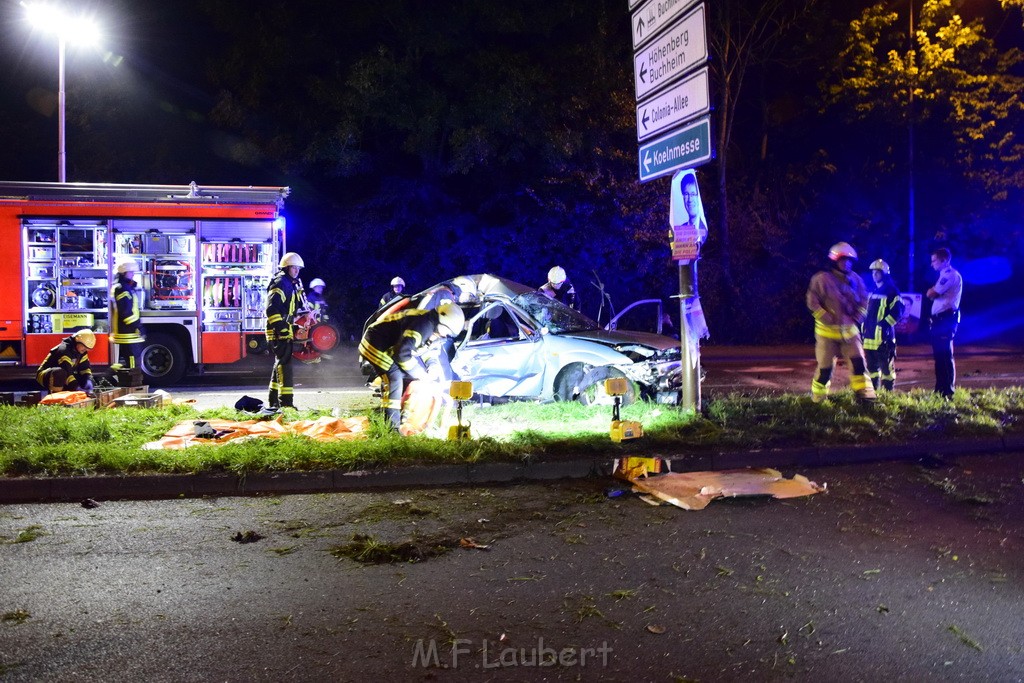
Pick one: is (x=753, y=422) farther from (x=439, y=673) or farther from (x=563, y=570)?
(x=439, y=673)

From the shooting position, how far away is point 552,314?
33.0 feet

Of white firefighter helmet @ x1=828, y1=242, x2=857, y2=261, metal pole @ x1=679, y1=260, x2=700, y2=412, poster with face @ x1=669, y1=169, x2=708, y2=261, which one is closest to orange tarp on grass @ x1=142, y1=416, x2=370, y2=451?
metal pole @ x1=679, y1=260, x2=700, y2=412

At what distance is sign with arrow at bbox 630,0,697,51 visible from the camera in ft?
26.6

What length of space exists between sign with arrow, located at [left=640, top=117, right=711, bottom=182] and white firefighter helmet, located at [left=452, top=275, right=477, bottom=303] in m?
2.33

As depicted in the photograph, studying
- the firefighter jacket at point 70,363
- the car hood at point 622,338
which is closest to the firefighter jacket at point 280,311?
the firefighter jacket at point 70,363

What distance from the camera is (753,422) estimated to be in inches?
334

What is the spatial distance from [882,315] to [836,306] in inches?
70.9

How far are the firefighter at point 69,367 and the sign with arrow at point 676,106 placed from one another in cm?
715

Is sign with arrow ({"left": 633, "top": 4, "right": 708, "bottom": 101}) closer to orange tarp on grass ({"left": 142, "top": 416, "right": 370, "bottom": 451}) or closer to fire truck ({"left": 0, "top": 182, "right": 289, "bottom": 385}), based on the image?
orange tarp on grass ({"left": 142, "top": 416, "right": 370, "bottom": 451})

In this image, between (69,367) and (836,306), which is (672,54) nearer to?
(836,306)

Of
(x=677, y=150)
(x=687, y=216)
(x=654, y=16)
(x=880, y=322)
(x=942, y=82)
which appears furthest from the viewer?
(x=942, y=82)

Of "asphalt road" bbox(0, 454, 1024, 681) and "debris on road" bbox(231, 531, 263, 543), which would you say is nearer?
"asphalt road" bbox(0, 454, 1024, 681)

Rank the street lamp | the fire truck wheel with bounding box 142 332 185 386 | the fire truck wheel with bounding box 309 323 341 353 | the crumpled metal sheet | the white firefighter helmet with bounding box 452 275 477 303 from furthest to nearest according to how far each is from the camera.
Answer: the street lamp < the fire truck wheel with bounding box 309 323 341 353 < the fire truck wheel with bounding box 142 332 185 386 < the white firefighter helmet with bounding box 452 275 477 303 < the crumpled metal sheet

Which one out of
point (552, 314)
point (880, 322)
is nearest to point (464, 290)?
point (552, 314)
